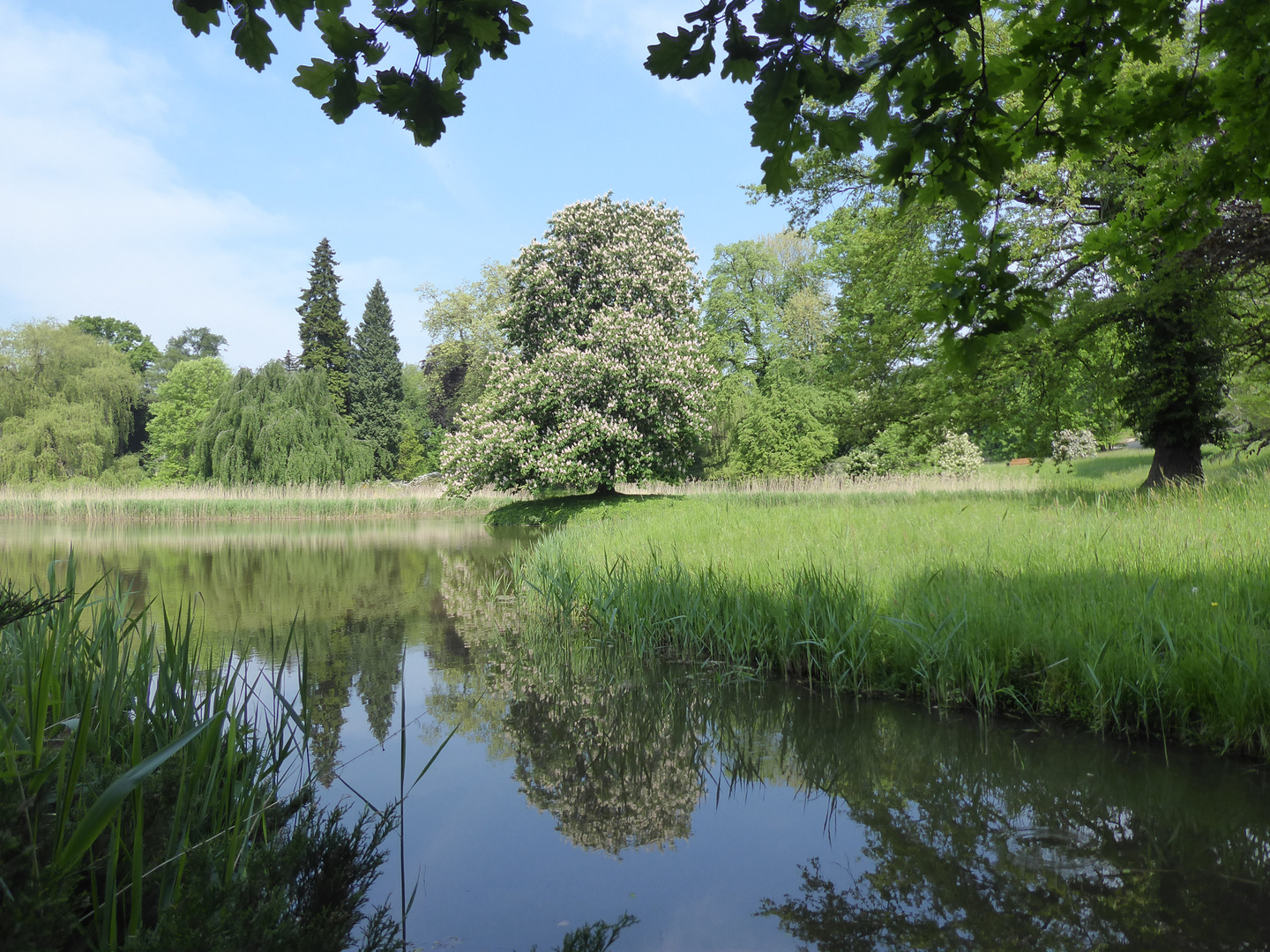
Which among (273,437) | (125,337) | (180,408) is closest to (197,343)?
(125,337)

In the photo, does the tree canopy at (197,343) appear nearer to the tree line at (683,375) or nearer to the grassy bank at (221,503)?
the tree line at (683,375)

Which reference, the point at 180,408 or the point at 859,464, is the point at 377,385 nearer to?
the point at 180,408

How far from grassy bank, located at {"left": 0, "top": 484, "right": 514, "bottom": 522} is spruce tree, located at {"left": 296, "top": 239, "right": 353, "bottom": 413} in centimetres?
1449

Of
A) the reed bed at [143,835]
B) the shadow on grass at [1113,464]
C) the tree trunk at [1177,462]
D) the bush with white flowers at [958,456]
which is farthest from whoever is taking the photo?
the bush with white flowers at [958,456]

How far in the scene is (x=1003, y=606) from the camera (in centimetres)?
525

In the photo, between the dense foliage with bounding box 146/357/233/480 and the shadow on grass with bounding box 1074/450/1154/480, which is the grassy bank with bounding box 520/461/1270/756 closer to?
the shadow on grass with bounding box 1074/450/1154/480

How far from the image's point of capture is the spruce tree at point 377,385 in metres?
43.3

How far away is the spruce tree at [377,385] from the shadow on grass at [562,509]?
2019 centimetres

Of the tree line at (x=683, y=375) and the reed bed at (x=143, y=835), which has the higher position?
the tree line at (x=683, y=375)

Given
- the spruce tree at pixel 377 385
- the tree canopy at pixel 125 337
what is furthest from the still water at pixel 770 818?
the tree canopy at pixel 125 337

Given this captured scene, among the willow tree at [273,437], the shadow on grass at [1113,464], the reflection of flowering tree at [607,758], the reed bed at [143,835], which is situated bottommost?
the reflection of flowering tree at [607,758]

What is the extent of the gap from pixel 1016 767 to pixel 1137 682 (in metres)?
1.01

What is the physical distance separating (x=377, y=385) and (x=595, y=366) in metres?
26.9

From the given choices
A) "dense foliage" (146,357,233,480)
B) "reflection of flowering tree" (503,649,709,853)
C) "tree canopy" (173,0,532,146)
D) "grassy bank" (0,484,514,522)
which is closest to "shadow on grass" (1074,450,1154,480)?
"grassy bank" (0,484,514,522)
